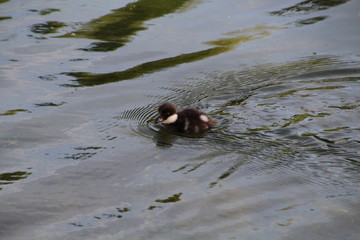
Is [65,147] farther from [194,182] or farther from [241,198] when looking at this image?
[241,198]

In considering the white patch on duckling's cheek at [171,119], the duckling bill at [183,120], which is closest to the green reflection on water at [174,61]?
the duckling bill at [183,120]

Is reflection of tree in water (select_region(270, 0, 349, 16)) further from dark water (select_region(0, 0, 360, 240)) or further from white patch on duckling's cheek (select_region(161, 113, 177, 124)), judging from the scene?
white patch on duckling's cheek (select_region(161, 113, 177, 124))

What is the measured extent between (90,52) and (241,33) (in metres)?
2.13

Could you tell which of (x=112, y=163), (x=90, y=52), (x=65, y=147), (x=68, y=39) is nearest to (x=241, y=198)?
(x=112, y=163)

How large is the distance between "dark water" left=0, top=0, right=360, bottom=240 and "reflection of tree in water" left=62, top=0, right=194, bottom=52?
0.03m

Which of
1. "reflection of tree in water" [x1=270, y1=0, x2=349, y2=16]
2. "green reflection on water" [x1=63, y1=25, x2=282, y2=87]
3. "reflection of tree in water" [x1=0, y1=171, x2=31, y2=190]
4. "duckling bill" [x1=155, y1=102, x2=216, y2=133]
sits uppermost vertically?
"reflection of tree in water" [x1=270, y1=0, x2=349, y2=16]

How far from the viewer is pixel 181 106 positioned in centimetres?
672

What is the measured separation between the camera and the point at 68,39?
8.70 meters

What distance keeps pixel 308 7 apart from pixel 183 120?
14.5 ft

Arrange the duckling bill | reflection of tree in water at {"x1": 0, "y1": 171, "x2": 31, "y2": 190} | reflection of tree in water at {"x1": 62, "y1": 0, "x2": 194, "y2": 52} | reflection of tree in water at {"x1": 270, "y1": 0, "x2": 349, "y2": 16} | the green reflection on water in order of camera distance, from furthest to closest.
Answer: reflection of tree in water at {"x1": 270, "y1": 0, "x2": 349, "y2": 16} → reflection of tree in water at {"x1": 62, "y1": 0, "x2": 194, "y2": 52} → the green reflection on water → the duckling bill → reflection of tree in water at {"x1": 0, "y1": 171, "x2": 31, "y2": 190}

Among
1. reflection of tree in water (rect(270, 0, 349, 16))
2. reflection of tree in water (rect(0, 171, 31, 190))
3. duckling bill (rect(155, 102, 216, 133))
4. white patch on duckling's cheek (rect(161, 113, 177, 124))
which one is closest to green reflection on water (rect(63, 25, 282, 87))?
reflection of tree in water (rect(270, 0, 349, 16))

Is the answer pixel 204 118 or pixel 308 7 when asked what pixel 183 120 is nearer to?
pixel 204 118

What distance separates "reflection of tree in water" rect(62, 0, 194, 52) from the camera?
8.67 m

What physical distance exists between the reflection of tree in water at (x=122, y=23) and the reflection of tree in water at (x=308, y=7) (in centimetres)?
168
